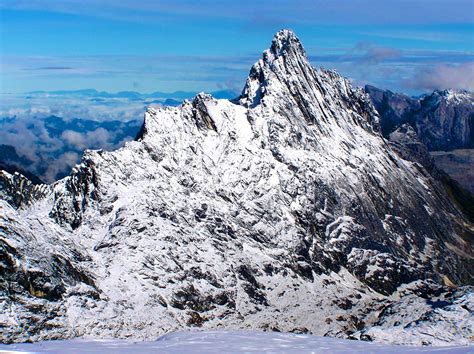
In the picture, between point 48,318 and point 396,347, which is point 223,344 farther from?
point 48,318

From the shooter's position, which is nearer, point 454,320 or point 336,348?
point 336,348

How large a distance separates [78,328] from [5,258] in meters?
29.9

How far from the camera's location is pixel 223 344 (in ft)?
381

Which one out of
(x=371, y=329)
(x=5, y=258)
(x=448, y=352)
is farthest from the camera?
(x=5, y=258)

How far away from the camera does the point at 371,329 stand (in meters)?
174

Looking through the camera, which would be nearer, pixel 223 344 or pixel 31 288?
pixel 223 344

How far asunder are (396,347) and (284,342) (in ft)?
65.9

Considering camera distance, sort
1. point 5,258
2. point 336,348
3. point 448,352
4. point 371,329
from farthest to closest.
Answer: point 5,258 < point 371,329 < point 336,348 < point 448,352

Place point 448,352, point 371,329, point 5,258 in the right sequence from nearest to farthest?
point 448,352 → point 371,329 → point 5,258

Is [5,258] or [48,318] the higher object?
[5,258]

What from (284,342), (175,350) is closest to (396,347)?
(284,342)

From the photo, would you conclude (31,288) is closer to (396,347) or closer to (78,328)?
(78,328)

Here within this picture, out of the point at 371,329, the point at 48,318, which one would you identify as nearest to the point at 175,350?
the point at 371,329

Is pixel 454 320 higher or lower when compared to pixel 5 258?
lower
